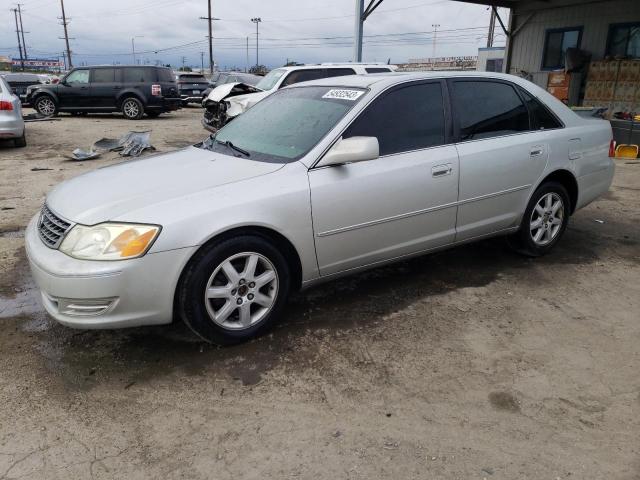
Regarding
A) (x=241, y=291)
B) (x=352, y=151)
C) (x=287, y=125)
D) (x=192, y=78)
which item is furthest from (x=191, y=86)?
(x=241, y=291)

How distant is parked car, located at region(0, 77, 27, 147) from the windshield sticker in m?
8.44

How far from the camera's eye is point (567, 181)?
4.64m

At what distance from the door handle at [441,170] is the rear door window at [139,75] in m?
15.4

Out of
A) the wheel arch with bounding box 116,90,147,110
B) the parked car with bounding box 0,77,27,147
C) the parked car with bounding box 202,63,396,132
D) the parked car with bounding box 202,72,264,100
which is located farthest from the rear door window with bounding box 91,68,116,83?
the parked car with bounding box 202,63,396,132

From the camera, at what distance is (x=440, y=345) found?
318 cm

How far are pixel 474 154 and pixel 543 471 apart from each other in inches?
92.4

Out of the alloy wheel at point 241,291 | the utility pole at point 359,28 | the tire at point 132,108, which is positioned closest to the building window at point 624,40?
the utility pole at point 359,28

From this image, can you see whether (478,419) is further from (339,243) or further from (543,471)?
(339,243)

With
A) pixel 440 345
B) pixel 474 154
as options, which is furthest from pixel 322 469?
pixel 474 154

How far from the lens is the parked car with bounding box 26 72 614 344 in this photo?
9.17 feet

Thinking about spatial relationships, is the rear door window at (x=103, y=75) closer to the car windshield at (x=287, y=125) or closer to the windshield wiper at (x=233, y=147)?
the car windshield at (x=287, y=125)

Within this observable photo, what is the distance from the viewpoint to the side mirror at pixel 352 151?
126 inches

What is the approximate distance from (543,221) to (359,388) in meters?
2.66

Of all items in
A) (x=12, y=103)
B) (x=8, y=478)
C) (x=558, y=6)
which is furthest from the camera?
(x=558, y=6)
